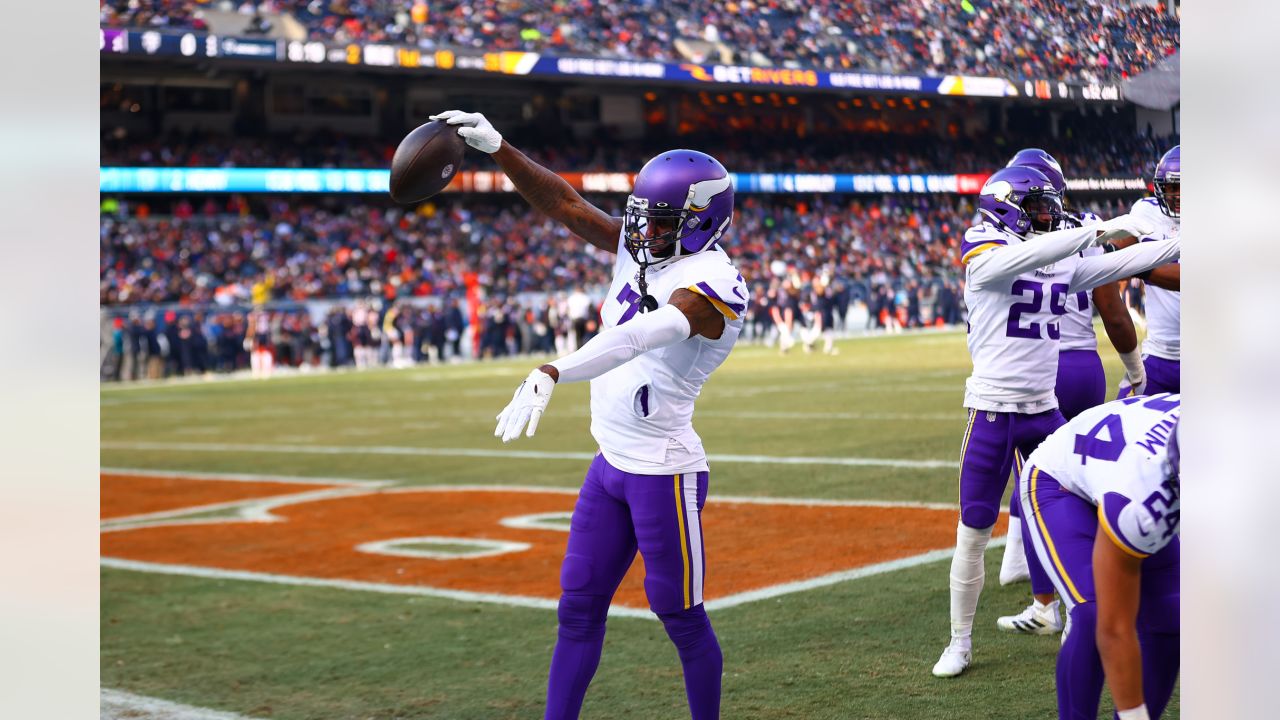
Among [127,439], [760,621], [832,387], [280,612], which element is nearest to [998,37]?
[760,621]

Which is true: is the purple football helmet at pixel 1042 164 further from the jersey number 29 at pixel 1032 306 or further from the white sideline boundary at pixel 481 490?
the white sideline boundary at pixel 481 490

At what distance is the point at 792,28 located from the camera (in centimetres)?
1148

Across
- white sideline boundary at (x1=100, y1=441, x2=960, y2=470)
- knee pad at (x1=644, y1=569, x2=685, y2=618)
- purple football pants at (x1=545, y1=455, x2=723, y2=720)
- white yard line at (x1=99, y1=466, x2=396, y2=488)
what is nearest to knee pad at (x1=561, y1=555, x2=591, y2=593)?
purple football pants at (x1=545, y1=455, x2=723, y2=720)

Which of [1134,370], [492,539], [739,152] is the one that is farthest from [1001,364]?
[739,152]

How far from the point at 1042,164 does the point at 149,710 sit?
347 centimetres

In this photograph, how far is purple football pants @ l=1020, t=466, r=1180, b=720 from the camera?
116 inches

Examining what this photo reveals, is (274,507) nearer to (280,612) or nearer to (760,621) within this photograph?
(280,612)

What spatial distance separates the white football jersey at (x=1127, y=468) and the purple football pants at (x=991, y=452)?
1.39 meters

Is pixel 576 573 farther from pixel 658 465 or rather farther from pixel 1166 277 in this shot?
pixel 1166 277

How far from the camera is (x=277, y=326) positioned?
23609mm

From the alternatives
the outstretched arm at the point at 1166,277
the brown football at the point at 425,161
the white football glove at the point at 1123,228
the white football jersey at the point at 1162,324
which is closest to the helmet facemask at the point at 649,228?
the brown football at the point at 425,161

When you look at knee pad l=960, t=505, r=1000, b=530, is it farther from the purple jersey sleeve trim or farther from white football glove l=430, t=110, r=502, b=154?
white football glove l=430, t=110, r=502, b=154

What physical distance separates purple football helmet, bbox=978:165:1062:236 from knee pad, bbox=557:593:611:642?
1.76 meters
